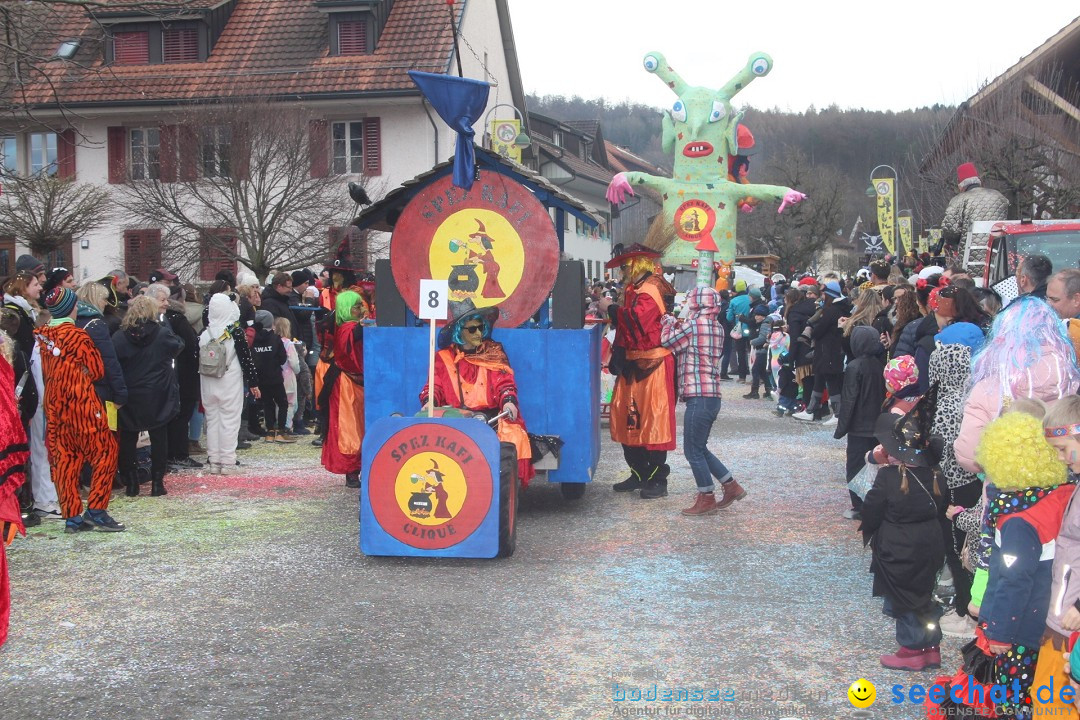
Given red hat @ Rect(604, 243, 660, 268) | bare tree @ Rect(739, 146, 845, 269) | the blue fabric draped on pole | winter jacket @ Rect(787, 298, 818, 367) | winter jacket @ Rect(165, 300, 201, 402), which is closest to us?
the blue fabric draped on pole

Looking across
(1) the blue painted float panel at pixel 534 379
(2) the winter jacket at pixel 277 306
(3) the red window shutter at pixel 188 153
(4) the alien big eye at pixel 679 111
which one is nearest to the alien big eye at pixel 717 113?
(4) the alien big eye at pixel 679 111

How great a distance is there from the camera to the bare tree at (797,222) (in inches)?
2016

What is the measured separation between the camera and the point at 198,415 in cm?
1171

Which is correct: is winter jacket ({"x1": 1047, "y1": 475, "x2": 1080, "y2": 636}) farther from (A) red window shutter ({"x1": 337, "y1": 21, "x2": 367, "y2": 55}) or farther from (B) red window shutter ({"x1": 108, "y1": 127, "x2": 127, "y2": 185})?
(B) red window shutter ({"x1": 108, "y1": 127, "x2": 127, "y2": 185})

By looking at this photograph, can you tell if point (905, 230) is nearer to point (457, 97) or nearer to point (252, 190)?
point (252, 190)

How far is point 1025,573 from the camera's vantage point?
366cm

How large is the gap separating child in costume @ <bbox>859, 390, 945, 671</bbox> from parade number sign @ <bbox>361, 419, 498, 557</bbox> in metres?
2.52

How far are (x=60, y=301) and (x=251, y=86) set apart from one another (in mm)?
20899

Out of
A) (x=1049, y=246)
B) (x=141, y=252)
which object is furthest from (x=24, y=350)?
(x=141, y=252)

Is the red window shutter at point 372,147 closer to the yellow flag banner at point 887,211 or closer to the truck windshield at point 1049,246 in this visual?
the yellow flag banner at point 887,211

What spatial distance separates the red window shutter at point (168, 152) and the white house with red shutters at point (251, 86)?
71 centimetres

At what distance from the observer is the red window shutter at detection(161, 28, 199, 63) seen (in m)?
29.9

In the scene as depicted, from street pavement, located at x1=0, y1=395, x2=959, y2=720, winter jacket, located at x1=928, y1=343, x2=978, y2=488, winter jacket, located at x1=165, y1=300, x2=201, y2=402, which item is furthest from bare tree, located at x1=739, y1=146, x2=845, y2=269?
winter jacket, located at x1=928, y1=343, x2=978, y2=488

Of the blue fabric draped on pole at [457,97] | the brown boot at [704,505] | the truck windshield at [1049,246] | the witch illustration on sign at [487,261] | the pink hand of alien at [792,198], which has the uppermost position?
the pink hand of alien at [792,198]
